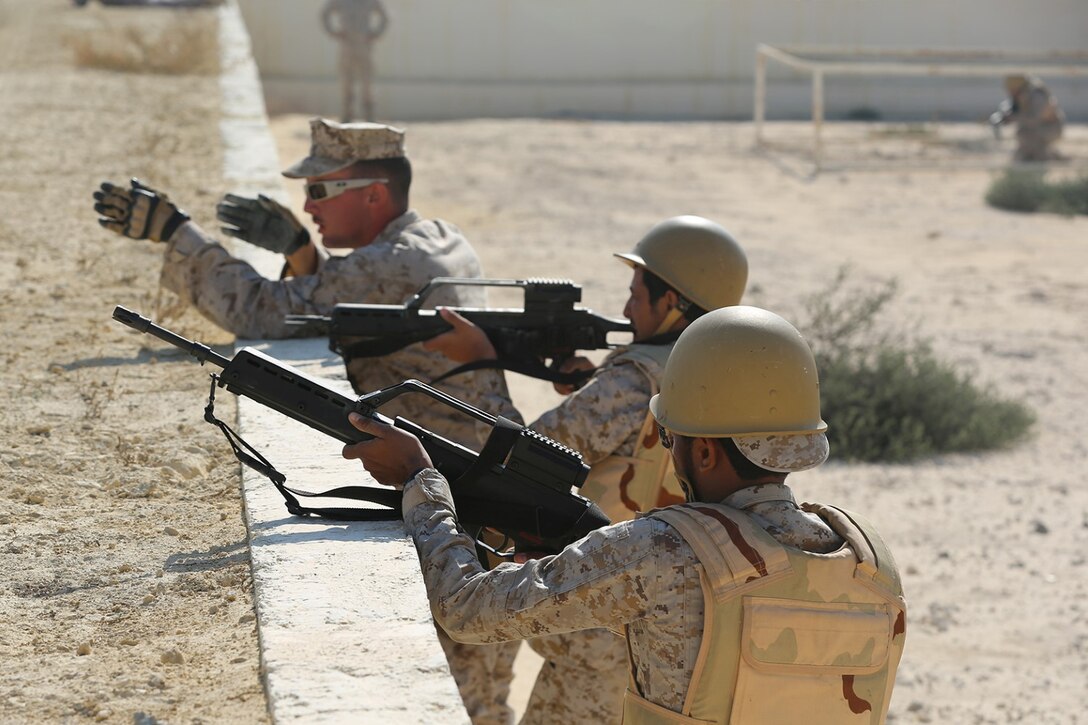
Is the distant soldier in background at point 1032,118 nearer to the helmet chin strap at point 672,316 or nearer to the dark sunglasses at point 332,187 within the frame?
the dark sunglasses at point 332,187

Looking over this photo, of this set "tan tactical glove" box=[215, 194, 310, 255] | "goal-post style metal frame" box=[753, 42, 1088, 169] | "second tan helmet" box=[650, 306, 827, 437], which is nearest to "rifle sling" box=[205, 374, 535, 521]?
"second tan helmet" box=[650, 306, 827, 437]

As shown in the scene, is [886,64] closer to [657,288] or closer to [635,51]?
[635,51]

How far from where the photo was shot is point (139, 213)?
422 cm

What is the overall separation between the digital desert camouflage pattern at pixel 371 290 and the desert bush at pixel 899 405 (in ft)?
18.1

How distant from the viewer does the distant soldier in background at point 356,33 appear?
19.7m

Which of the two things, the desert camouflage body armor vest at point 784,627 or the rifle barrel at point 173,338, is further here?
the rifle barrel at point 173,338

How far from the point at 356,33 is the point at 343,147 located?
1637cm

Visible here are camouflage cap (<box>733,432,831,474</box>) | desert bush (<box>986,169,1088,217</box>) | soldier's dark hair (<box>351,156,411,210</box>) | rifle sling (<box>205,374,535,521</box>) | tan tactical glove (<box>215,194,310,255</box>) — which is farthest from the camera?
desert bush (<box>986,169,1088,217</box>)

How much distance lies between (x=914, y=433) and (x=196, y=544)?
269 inches

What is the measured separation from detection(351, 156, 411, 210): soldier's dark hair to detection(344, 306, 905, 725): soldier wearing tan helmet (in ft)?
5.82

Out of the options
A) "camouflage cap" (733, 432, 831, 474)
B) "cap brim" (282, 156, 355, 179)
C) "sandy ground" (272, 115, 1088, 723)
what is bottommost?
"sandy ground" (272, 115, 1088, 723)

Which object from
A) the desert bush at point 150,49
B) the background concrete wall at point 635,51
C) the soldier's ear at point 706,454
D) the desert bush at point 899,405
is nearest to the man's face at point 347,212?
the soldier's ear at point 706,454

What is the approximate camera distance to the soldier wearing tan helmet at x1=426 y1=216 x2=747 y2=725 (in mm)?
3500

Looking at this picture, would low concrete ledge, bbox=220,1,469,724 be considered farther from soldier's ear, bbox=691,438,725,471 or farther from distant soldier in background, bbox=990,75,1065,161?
distant soldier in background, bbox=990,75,1065,161
